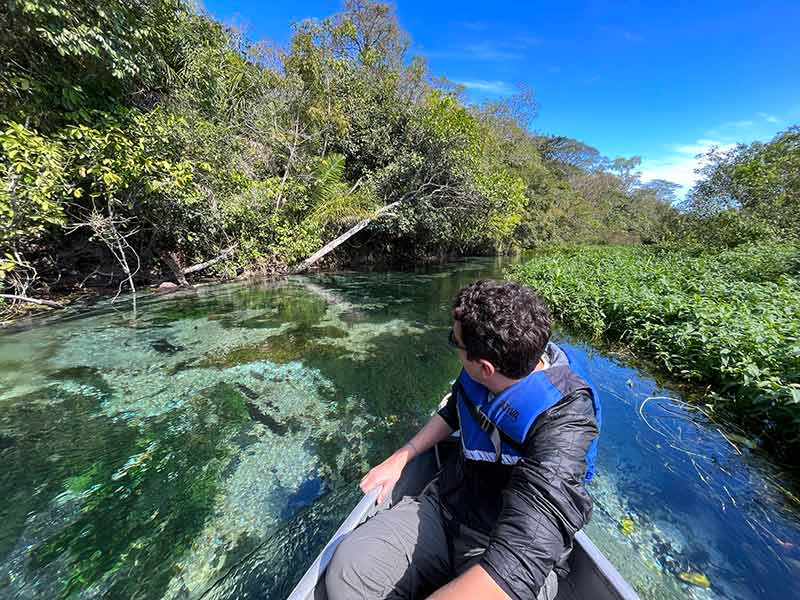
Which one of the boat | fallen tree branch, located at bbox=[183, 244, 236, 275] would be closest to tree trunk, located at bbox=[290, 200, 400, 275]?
fallen tree branch, located at bbox=[183, 244, 236, 275]

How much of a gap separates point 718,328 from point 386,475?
4756 mm

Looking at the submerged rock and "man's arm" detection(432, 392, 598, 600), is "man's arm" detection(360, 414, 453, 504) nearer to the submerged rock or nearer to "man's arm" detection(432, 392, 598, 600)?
"man's arm" detection(432, 392, 598, 600)

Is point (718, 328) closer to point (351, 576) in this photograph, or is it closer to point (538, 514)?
point (538, 514)

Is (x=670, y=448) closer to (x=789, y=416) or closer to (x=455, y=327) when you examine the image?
(x=789, y=416)

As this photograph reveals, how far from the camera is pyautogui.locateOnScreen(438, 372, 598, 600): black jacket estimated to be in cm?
100

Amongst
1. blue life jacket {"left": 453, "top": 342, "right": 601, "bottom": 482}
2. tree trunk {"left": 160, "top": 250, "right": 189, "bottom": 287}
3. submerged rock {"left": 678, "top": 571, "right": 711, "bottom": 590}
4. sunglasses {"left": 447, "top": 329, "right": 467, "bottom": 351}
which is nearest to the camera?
blue life jacket {"left": 453, "top": 342, "right": 601, "bottom": 482}

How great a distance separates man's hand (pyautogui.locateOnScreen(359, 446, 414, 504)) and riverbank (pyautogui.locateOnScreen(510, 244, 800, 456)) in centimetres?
319

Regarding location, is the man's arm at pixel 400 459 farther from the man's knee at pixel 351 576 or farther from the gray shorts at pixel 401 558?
the man's knee at pixel 351 576

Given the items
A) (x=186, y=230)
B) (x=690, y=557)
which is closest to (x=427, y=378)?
(x=690, y=557)

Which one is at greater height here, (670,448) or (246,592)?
(670,448)

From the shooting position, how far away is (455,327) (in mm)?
1383

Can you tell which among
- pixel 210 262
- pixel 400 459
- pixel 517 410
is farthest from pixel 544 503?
pixel 210 262

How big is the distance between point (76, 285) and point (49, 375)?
6.12m

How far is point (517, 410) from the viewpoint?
1248 mm
